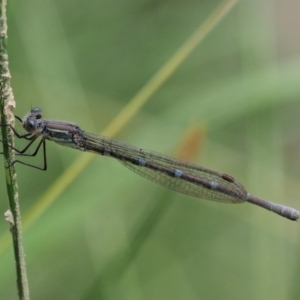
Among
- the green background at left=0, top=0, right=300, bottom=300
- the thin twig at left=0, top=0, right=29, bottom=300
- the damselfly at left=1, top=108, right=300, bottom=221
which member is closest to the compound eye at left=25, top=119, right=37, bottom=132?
the damselfly at left=1, top=108, right=300, bottom=221

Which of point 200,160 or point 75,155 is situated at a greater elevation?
point 200,160

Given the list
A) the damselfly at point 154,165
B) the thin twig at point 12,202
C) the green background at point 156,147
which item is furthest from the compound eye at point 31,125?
the thin twig at point 12,202

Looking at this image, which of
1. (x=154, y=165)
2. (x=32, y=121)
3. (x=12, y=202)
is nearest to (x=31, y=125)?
(x=32, y=121)

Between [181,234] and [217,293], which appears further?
[181,234]

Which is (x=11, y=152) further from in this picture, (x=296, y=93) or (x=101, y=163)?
(x=296, y=93)

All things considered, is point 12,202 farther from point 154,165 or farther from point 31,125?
point 154,165

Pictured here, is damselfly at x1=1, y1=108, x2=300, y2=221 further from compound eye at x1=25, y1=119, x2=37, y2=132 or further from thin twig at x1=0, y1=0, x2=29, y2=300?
thin twig at x1=0, y1=0, x2=29, y2=300

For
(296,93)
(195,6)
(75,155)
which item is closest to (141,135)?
(75,155)
